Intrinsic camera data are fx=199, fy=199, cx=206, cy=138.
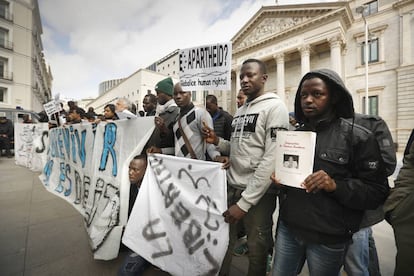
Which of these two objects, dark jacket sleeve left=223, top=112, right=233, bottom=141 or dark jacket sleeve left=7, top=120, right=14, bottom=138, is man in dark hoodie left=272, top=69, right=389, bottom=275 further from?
dark jacket sleeve left=7, top=120, right=14, bottom=138

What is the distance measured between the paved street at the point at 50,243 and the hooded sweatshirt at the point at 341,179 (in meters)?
1.29

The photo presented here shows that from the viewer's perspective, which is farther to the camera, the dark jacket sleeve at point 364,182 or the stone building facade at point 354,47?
the stone building facade at point 354,47

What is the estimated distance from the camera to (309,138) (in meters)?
1.00

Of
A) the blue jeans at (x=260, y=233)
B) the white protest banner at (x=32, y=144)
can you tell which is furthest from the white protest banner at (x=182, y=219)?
the white protest banner at (x=32, y=144)

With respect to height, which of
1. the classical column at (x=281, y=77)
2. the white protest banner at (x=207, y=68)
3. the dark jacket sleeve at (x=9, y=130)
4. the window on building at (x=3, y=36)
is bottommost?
the dark jacket sleeve at (x=9, y=130)

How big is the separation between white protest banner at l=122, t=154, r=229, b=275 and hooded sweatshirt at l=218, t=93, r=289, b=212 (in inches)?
6.9

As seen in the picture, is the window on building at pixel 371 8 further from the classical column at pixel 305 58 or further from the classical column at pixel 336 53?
the classical column at pixel 305 58

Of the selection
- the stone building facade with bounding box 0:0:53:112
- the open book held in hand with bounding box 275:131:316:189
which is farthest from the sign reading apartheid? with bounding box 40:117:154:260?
the stone building facade with bounding box 0:0:53:112

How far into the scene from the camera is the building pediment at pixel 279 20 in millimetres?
19094

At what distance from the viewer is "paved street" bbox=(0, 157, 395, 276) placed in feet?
6.76

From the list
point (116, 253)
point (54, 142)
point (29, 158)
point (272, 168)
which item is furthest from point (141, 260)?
point (29, 158)

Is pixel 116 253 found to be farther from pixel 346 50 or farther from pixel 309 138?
pixel 346 50

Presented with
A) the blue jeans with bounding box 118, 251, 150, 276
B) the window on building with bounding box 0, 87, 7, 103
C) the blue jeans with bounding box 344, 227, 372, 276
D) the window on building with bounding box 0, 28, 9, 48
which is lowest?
the blue jeans with bounding box 118, 251, 150, 276

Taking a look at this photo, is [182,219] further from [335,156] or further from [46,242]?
[46,242]
